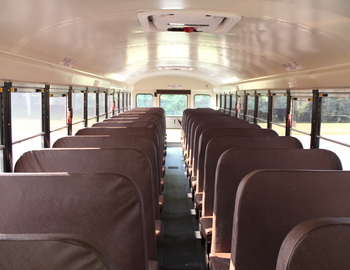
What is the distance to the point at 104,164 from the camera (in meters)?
2.92

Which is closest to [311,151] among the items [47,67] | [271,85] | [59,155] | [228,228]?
[228,228]

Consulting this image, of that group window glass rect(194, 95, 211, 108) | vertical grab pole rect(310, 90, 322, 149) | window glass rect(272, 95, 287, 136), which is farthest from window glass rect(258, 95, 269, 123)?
window glass rect(194, 95, 211, 108)

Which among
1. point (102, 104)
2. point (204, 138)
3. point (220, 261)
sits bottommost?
point (220, 261)

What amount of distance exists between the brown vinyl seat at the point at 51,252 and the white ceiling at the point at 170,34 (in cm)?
243

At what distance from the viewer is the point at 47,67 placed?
5.04 meters

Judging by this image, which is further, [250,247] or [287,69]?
[287,69]

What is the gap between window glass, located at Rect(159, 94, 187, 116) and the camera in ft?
58.3

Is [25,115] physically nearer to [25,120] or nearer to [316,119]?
[25,120]

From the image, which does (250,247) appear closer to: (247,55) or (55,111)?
(55,111)

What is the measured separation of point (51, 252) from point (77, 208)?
87 cm

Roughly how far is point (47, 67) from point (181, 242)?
9.18ft

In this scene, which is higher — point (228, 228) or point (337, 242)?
point (337, 242)

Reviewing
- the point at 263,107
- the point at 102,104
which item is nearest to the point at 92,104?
the point at 102,104

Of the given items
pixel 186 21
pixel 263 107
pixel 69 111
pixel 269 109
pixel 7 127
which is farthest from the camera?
pixel 263 107
